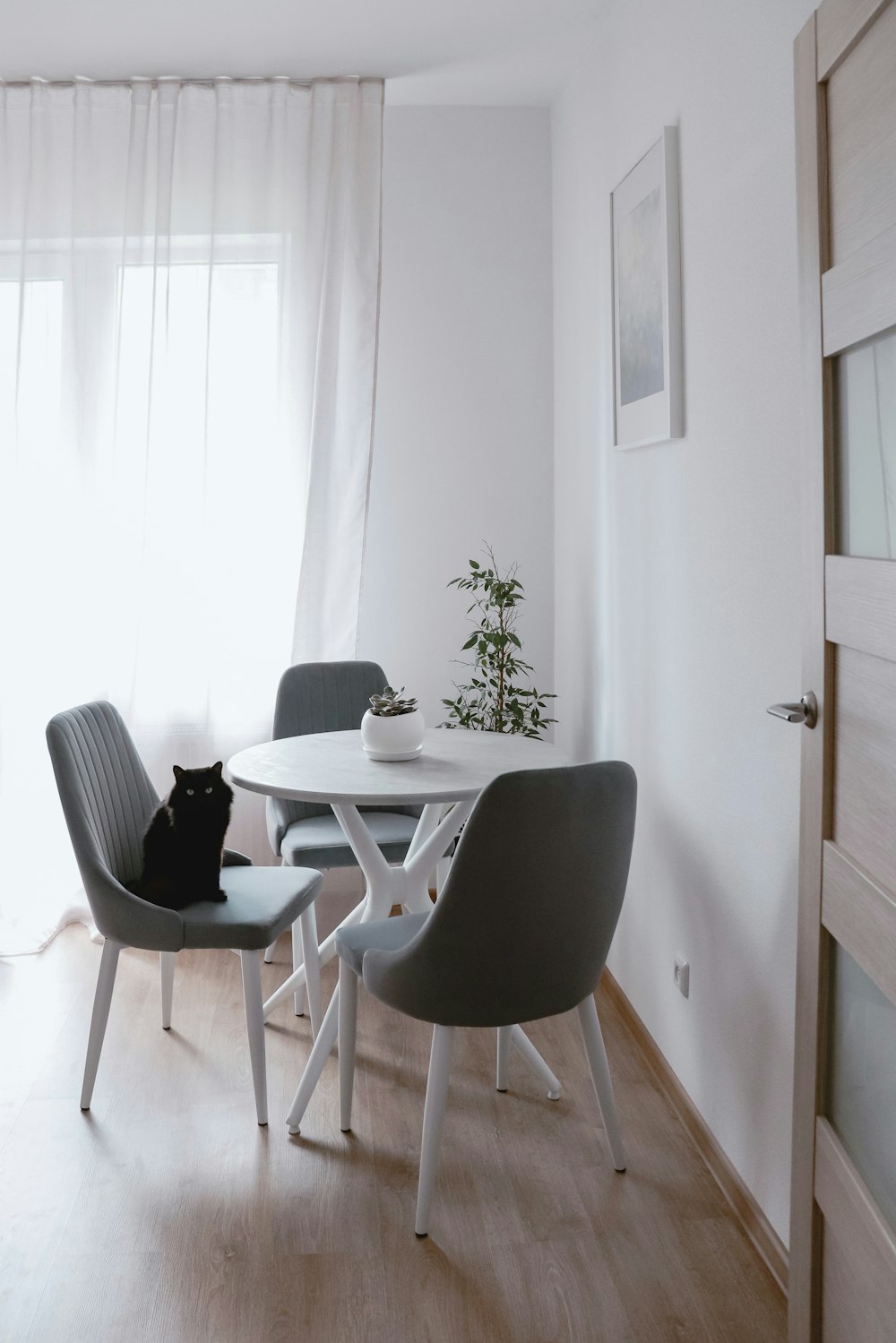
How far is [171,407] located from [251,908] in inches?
76.5

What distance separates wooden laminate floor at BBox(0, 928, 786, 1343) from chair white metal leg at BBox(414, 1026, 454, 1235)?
56mm

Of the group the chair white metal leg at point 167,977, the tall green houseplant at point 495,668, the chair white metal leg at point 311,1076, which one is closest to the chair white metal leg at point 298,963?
the chair white metal leg at point 167,977

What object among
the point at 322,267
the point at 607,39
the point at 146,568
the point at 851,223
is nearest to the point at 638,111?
the point at 607,39

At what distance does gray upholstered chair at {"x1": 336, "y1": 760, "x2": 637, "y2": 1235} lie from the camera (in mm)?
1916

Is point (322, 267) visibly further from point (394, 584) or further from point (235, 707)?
point (235, 707)

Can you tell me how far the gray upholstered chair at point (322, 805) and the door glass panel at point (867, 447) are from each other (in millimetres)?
1844

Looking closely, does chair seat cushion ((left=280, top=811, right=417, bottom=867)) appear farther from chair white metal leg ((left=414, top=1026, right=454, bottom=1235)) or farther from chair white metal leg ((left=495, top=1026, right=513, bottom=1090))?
chair white metal leg ((left=414, top=1026, right=454, bottom=1235))

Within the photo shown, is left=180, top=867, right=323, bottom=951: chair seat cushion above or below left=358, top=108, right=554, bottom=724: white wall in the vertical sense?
below

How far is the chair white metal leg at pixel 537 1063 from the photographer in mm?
2590

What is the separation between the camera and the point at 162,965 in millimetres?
2928

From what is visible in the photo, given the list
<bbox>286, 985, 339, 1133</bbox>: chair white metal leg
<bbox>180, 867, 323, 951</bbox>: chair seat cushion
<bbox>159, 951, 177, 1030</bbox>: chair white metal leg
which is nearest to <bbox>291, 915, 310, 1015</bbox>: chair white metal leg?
<bbox>180, 867, 323, 951</bbox>: chair seat cushion

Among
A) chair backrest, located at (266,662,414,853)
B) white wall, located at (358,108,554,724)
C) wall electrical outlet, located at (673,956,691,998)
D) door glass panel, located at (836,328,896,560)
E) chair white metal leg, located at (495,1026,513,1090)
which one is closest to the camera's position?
door glass panel, located at (836,328,896,560)

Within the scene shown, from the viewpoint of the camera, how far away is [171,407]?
371 cm

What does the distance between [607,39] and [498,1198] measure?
9.97 feet
